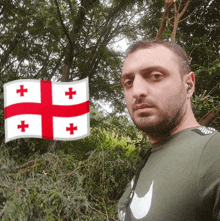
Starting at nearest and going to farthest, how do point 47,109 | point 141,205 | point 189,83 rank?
point 141,205 < point 189,83 < point 47,109

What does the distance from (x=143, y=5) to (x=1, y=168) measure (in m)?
3.37

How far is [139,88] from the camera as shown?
76cm

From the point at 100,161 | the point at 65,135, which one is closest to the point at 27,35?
the point at 65,135

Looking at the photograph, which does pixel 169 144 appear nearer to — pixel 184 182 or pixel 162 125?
pixel 162 125

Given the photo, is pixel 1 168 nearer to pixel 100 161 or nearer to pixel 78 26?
pixel 100 161

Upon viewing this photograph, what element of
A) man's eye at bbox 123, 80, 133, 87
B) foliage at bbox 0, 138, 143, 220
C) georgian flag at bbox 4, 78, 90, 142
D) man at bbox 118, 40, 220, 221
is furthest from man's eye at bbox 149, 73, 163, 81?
georgian flag at bbox 4, 78, 90, 142

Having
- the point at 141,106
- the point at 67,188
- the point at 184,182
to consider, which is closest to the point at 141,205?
the point at 184,182

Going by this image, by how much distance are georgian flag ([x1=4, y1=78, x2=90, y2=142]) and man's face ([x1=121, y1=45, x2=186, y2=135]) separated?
2.36 meters

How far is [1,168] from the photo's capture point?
2756 mm

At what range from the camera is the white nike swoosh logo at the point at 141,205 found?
64cm

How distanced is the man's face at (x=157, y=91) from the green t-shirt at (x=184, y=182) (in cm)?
7

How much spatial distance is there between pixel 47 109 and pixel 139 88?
2684 millimetres

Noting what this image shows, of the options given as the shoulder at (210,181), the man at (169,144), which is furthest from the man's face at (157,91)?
the shoulder at (210,181)

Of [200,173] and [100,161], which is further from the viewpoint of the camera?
[100,161]
